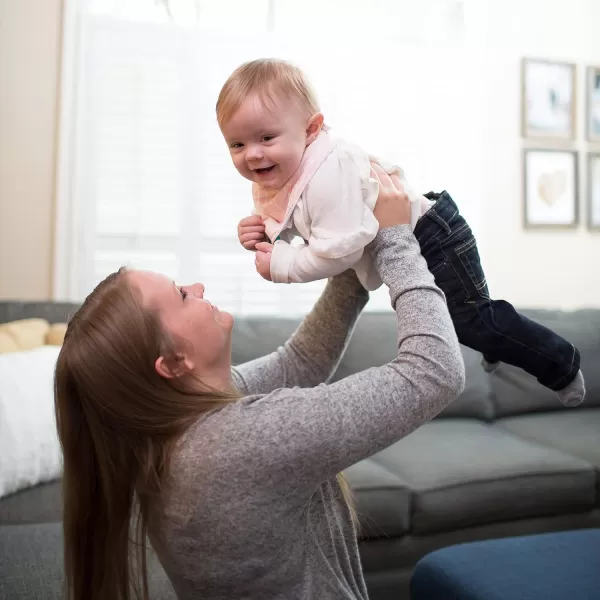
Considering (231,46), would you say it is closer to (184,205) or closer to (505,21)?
(184,205)

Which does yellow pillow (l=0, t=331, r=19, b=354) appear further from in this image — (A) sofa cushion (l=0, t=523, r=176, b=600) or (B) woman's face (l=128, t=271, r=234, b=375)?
(B) woman's face (l=128, t=271, r=234, b=375)

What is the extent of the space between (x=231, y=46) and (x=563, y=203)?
1992 millimetres

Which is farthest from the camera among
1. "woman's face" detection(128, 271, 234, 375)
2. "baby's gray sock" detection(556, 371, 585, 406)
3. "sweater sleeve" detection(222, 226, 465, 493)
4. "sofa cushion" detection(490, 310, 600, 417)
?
"sofa cushion" detection(490, 310, 600, 417)

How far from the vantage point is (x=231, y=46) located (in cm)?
320

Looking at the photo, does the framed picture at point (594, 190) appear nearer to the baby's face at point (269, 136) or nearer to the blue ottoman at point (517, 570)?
the blue ottoman at point (517, 570)

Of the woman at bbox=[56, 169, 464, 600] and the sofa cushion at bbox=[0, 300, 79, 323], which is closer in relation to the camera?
the woman at bbox=[56, 169, 464, 600]

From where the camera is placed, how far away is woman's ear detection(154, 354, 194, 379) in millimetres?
948

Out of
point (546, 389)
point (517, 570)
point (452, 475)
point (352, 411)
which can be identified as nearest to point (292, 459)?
point (352, 411)

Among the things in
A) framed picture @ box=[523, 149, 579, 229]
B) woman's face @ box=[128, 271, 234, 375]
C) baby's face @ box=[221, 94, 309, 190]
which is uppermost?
framed picture @ box=[523, 149, 579, 229]

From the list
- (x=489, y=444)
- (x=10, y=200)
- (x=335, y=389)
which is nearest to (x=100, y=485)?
(x=335, y=389)

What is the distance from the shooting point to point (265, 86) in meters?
1.15

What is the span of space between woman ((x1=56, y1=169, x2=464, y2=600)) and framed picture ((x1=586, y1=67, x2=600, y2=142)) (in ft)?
10.5

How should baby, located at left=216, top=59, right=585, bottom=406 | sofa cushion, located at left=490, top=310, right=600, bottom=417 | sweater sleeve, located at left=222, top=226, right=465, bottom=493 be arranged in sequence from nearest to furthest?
sweater sleeve, located at left=222, top=226, right=465, bottom=493 → baby, located at left=216, top=59, right=585, bottom=406 → sofa cushion, located at left=490, top=310, right=600, bottom=417

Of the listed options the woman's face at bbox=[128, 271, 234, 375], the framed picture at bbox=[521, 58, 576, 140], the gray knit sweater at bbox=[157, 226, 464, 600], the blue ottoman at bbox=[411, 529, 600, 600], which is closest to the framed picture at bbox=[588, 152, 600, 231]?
the framed picture at bbox=[521, 58, 576, 140]
